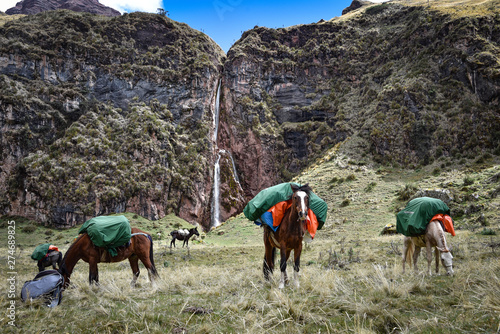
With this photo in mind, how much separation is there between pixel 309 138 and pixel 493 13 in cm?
3696

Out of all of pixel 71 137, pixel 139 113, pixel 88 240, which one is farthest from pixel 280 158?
pixel 88 240

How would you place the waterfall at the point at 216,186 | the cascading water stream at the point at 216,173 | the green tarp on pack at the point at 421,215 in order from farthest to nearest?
the cascading water stream at the point at 216,173 < the waterfall at the point at 216,186 < the green tarp on pack at the point at 421,215

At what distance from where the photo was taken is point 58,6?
130 metres

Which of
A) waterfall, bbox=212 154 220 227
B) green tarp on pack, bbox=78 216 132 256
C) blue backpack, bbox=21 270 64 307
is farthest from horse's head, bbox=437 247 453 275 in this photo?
waterfall, bbox=212 154 220 227

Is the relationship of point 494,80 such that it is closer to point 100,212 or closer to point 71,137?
point 100,212

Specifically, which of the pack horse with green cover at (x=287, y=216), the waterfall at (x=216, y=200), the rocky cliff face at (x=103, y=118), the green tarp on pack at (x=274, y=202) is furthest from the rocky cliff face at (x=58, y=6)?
the pack horse with green cover at (x=287, y=216)

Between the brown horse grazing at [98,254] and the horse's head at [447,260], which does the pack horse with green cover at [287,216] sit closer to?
the horse's head at [447,260]

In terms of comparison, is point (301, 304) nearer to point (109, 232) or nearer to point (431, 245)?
point (431, 245)

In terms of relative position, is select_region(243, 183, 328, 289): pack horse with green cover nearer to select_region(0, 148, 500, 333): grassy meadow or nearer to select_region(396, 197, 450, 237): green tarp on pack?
select_region(0, 148, 500, 333): grassy meadow

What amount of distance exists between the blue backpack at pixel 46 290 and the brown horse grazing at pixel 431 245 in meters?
10.00

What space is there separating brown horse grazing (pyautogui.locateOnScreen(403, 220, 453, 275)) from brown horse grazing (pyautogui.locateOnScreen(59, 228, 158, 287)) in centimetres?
858

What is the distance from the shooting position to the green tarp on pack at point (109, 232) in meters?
8.13

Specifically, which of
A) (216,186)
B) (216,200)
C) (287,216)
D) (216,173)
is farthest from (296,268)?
(216,173)

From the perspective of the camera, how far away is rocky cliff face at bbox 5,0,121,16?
12075cm
